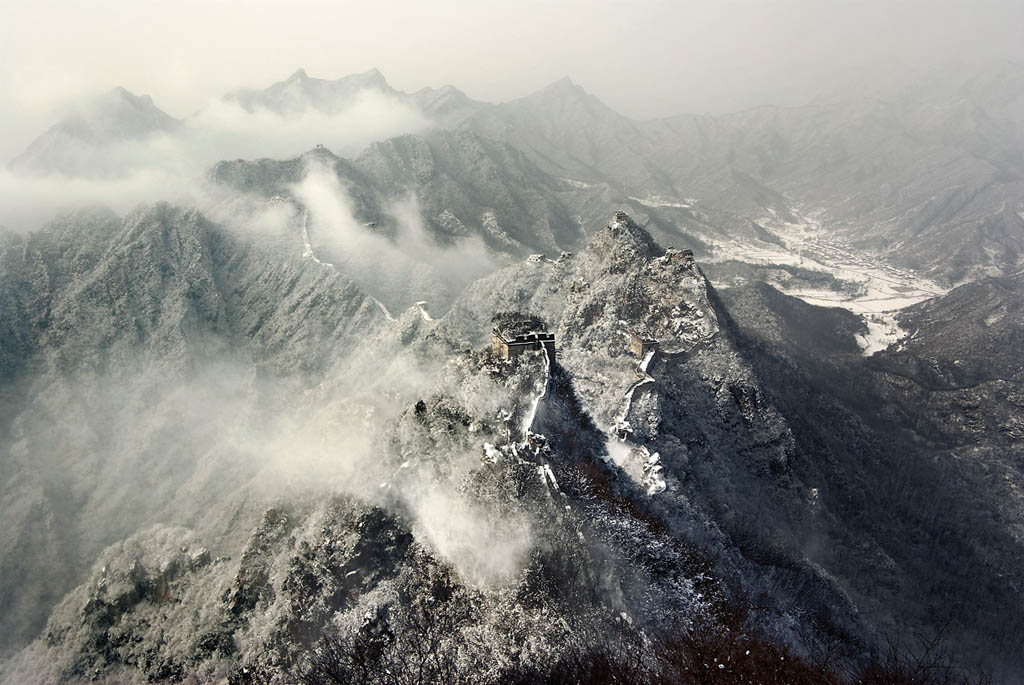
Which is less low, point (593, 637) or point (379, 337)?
point (593, 637)

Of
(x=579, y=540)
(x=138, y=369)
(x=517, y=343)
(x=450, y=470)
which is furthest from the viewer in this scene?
(x=138, y=369)

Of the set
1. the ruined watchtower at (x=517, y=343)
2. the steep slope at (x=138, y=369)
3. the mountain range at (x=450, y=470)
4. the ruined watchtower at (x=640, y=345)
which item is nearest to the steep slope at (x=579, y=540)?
the mountain range at (x=450, y=470)

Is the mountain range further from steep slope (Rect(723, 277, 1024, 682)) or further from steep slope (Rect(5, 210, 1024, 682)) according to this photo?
steep slope (Rect(723, 277, 1024, 682))

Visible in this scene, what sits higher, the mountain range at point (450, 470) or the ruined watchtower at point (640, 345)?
the ruined watchtower at point (640, 345)

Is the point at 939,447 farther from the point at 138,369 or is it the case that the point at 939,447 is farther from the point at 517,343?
the point at 138,369

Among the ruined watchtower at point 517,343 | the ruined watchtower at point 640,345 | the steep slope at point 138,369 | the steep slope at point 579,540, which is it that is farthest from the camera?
the steep slope at point 138,369

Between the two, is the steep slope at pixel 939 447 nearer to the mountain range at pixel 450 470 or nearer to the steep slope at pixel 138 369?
the mountain range at pixel 450 470

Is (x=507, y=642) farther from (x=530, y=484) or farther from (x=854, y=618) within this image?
(x=854, y=618)

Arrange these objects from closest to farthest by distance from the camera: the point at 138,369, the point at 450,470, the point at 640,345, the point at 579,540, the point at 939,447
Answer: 1. the point at 579,540
2. the point at 450,470
3. the point at 640,345
4. the point at 939,447
5. the point at 138,369

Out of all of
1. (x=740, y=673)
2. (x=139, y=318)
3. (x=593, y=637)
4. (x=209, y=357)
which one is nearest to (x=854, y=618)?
(x=740, y=673)

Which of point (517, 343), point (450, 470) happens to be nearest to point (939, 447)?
point (517, 343)

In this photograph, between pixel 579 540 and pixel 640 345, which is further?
pixel 640 345
